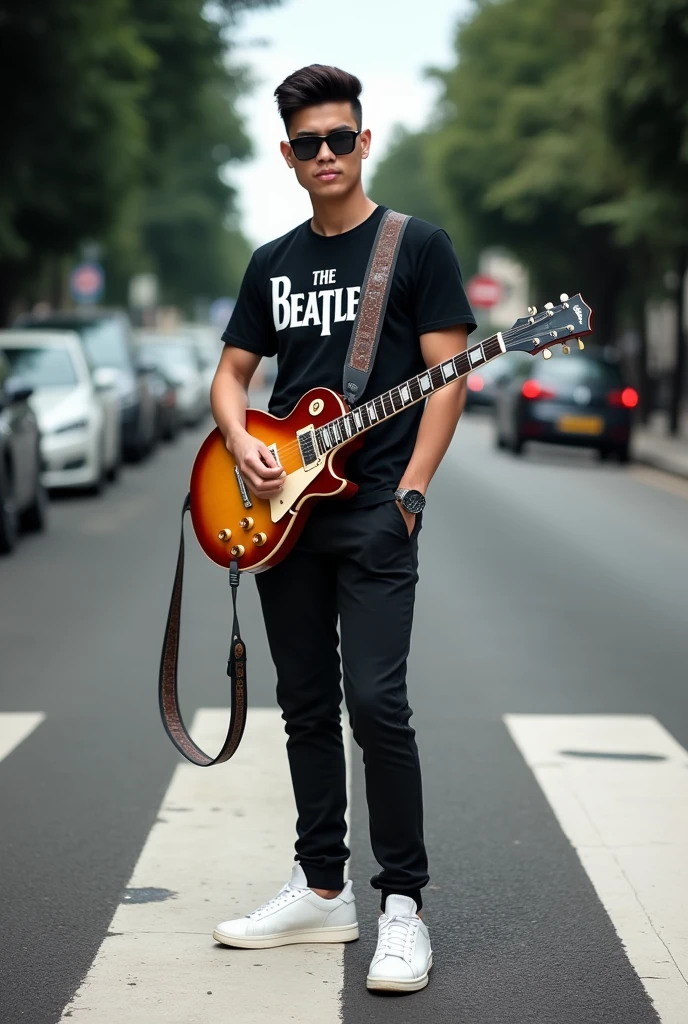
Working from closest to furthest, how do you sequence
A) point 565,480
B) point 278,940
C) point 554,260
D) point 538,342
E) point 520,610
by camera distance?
point 538,342 < point 278,940 < point 520,610 < point 565,480 < point 554,260

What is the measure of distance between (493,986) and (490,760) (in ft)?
7.98

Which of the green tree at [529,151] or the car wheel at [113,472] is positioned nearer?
the car wheel at [113,472]

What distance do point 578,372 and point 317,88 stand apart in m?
20.2

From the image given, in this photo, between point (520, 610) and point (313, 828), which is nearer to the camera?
point (313, 828)

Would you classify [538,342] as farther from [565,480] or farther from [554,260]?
[554,260]

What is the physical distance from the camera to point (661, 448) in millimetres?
26266

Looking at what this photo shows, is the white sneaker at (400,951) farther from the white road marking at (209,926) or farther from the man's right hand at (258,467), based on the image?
the man's right hand at (258,467)

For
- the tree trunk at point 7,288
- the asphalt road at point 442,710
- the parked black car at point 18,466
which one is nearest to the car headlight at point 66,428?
the asphalt road at point 442,710

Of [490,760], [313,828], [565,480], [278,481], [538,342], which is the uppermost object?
[538,342]

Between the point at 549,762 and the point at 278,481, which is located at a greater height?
the point at 278,481

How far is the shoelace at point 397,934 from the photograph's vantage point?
406cm

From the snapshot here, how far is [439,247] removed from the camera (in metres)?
4.18

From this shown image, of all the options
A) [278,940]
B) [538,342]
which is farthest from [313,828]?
[538,342]

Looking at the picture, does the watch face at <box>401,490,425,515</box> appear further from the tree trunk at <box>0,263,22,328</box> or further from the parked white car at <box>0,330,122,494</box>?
the tree trunk at <box>0,263,22,328</box>
